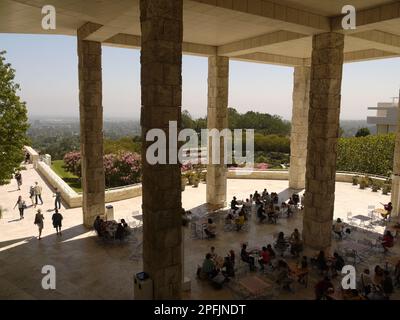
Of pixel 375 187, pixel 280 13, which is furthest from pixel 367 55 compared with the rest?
pixel 280 13

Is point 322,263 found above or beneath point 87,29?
beneath

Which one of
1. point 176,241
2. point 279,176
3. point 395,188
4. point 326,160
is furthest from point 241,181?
point 176,241

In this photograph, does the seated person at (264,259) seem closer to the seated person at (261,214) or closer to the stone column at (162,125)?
the stone column at (162,125)

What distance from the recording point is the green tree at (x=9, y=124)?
51.0 ft

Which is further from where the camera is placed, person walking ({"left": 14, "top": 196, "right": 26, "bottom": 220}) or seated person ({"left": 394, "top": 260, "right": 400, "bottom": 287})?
person walking ({"left": 14, "top": 196, "right": 26, "bottom": 220})

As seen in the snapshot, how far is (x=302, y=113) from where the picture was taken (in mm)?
25047

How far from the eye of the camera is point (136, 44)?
55.2 feet

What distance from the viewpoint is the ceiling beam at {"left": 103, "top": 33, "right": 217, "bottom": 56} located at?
1620 centimetres

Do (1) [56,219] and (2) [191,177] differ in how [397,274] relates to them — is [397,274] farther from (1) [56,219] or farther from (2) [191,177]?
(2) [191,177]

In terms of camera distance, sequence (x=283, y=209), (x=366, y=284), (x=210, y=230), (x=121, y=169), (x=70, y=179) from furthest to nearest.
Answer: (x=70, y=179) → (x=121, y=169) → (x=283, y=209) → (x=210, y=230) → (x=366, y=284)

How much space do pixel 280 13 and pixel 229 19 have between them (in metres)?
2.01

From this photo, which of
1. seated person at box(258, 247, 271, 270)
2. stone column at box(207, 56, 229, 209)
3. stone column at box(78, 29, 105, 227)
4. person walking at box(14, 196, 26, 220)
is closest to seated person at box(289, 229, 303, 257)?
seated person at box(258, 247, 271, 270)

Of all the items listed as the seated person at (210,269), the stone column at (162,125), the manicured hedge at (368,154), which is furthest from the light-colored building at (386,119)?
the stone column at (162,125)

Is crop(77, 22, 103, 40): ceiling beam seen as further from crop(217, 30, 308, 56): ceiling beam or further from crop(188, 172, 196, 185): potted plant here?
crop(188, 172, 196, 185): potted plant
